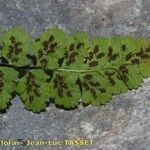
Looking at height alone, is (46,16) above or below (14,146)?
above

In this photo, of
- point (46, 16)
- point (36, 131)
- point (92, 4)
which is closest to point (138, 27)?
point (92, 4)

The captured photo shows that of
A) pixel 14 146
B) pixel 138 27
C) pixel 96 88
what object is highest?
pixel 138 27

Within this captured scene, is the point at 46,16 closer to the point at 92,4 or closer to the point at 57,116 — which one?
the point at 92,4

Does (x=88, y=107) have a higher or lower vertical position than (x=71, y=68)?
lower
